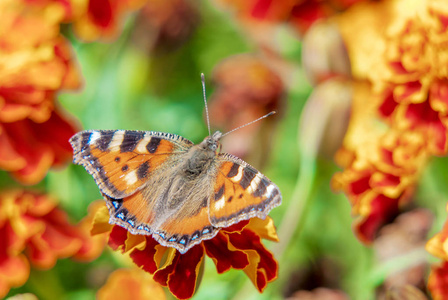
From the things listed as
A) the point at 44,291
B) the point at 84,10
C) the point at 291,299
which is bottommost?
the point at 291,299

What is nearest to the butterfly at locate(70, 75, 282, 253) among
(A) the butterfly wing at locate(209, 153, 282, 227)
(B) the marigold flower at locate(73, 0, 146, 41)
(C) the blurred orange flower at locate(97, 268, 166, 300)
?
(A) the butterfly wing at locate(209, 153, 282, 227)

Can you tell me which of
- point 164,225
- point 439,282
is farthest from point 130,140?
point 439,282

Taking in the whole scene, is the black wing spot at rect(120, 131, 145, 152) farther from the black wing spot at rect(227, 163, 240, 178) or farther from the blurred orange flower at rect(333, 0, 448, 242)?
the blurred orange flower at rect(333, 0, 448, 242)

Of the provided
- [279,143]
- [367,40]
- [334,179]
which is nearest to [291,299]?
[334,179]

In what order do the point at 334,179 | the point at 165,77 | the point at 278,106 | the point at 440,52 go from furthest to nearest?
the point at 165,77 < the point at 278,106 < the point at 334,179 < the point at 440,52

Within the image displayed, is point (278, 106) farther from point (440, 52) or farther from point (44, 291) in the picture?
point (44, 291)

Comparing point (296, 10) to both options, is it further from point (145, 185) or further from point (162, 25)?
point (145, 185)
